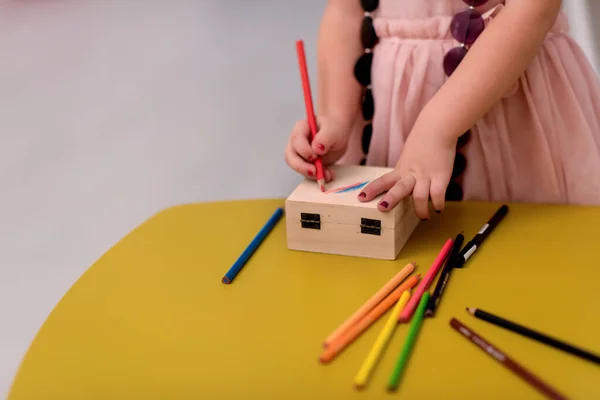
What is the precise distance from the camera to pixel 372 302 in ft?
1.69

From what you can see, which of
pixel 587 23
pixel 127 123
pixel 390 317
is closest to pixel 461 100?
pixel 390 317

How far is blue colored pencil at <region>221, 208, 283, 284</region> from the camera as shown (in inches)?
22.5

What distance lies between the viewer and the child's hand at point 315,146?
26.5 inches

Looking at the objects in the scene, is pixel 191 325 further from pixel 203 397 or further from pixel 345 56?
pixel 345 56

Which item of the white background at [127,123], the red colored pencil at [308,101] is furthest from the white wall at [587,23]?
the red colored pencil at [308,101]

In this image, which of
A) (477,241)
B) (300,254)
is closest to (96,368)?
(300,254)

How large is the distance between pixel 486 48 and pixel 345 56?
19 cm

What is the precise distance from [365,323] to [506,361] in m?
0.10

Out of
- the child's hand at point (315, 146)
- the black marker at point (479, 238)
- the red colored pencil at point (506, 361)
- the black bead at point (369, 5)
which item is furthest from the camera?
the black bead at point (369, 5)

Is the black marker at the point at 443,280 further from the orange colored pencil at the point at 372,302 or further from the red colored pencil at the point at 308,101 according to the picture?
the red colored pencil at the point at 308,101

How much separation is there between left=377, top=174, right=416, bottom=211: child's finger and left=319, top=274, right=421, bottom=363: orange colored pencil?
6 cm

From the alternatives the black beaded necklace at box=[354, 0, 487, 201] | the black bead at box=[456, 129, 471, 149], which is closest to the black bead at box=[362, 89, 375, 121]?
the black beaded necklace at box=[354, 0, 487, 201]

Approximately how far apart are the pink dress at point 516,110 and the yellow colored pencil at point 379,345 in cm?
30

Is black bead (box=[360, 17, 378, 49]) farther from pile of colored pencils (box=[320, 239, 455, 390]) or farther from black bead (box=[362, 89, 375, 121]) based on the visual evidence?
pile of colored pencils (box=[320, 239, 455, 390])
